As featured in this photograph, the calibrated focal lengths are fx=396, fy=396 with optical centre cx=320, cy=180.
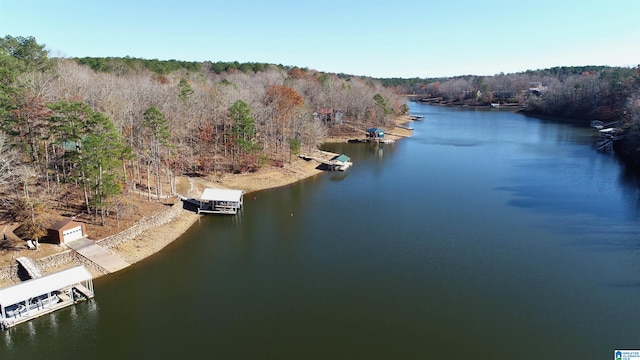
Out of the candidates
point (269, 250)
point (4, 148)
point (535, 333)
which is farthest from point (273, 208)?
point (535, 333)

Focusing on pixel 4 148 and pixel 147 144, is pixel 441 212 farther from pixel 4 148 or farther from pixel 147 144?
pixel 4 148

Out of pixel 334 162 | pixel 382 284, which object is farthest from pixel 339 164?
pixel 382 284

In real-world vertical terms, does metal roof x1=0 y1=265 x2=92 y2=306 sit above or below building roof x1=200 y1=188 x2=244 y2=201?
below

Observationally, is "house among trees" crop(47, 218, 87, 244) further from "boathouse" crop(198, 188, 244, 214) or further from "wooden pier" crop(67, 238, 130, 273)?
"boathouse" crop(198, 188, 244, 214)

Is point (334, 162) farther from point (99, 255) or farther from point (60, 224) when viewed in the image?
point (60, 224)

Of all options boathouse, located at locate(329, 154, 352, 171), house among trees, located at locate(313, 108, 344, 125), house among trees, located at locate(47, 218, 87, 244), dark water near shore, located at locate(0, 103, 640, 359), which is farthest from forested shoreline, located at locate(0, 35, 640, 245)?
dark water near shore, located at locate(0, 103, 640, 359)

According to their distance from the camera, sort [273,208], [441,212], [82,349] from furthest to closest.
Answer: [273,208], [441,212], [82,349]
